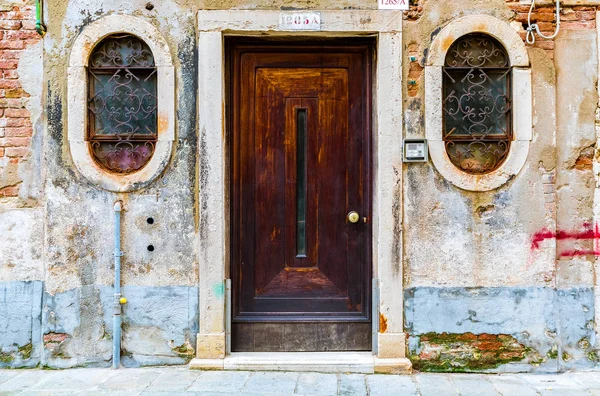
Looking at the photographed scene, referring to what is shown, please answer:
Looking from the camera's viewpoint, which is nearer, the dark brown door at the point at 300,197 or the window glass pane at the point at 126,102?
the window glass pane at the point at 126,102

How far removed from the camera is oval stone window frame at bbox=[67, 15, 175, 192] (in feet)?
13.4

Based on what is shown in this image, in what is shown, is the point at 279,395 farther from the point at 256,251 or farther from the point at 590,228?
the point at 590,228

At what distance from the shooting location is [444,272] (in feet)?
13.4

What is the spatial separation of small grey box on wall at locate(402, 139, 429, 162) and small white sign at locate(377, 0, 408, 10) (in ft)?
3.51

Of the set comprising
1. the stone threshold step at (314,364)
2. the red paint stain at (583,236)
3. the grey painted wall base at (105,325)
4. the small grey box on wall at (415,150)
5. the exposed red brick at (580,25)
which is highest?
the exposed red brick at (580,25)

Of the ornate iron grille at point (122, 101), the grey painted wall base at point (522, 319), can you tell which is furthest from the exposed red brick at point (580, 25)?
the ornate iron grille at point (122, 101)

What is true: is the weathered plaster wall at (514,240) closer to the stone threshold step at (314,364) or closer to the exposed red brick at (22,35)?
the stone threshold step at (314,364)

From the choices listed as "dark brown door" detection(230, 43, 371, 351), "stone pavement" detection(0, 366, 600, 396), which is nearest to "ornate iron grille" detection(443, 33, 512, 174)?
"dark brown door" detection(230, 43, 371, 351)

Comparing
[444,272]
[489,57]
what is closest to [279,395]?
[444,272]

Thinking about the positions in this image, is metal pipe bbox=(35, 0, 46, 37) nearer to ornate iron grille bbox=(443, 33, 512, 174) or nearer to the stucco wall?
the stucco wall

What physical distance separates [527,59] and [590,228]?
1.46 m

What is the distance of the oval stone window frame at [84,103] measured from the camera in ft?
13.4

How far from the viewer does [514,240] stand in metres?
4.09

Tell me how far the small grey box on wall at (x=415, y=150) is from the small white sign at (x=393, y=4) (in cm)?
107
